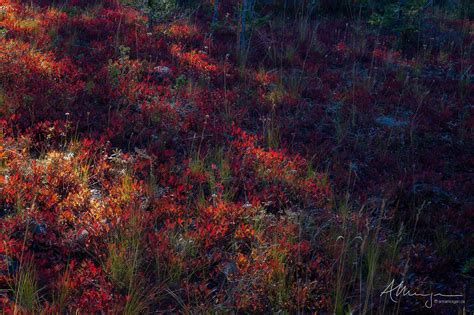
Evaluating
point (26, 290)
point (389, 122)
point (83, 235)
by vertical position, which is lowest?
point (389, 122)

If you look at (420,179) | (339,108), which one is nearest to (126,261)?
(420,179)

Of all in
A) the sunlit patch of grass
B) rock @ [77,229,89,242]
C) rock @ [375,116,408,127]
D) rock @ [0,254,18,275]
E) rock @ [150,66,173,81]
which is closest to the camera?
the sunlit patch of grass

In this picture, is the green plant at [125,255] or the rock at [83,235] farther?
the rock at [83,235]

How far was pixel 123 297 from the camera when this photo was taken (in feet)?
12.0

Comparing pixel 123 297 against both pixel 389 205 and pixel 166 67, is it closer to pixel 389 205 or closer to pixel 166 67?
pixel 389 205

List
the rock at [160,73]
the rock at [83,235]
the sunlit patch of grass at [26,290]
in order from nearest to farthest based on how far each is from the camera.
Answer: the sunlit patch of grass at [26,290]
the rock at [83,235]
the rock at [160,73]

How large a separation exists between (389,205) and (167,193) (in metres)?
2.57

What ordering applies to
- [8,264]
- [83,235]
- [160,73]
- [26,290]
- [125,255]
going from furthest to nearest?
[160,73] < [83,235] < [125,255] < [8,264] < [26,290]

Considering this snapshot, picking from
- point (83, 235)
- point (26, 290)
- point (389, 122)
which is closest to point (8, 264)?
point (26, 290)
